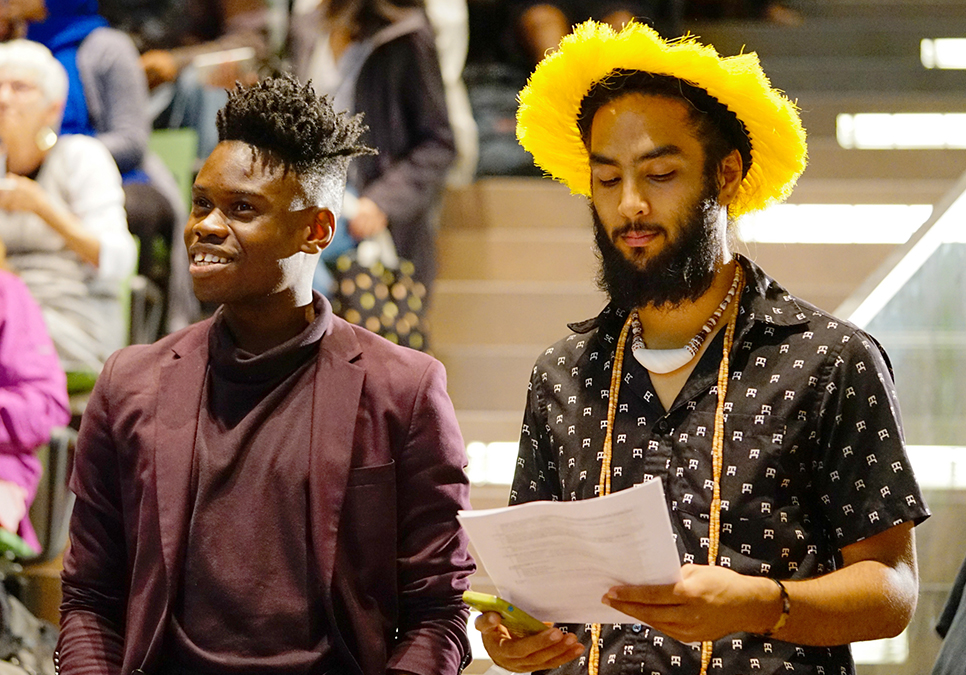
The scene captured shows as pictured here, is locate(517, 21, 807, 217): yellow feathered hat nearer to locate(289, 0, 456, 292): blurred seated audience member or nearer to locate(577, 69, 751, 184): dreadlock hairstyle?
locate(577, 69, 751, 184): dreadlock hairstyle

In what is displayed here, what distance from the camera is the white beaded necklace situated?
6.31ft

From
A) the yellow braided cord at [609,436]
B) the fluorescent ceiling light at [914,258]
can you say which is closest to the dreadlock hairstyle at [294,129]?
the yellow braided cord at [609,436]

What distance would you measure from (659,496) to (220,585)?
2.92ft

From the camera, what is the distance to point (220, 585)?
2.01 metres

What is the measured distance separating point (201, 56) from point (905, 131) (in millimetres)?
3189

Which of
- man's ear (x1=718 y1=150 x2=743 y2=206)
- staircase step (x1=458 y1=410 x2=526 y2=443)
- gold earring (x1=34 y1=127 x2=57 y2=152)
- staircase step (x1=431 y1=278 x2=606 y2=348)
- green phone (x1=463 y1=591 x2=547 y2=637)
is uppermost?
man's ear (x1=718 y1=150 x2=743 y2=206)

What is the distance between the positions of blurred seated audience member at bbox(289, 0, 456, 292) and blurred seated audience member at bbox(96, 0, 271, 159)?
62cm

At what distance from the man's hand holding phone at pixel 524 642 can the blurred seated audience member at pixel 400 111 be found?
2.63 meters

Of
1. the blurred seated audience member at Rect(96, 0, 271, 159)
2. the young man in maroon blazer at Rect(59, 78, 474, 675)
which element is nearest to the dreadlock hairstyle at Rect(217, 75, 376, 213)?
the young man in maroon blazer at Rect(59, 78, 474, 675)

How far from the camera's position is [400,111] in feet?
14.4

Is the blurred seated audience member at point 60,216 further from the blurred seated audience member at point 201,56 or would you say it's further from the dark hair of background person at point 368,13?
the dark hair of background person at point 368,13

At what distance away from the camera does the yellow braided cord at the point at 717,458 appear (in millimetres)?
1754

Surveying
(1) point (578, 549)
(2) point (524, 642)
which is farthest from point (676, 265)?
(2) point (524, 642)

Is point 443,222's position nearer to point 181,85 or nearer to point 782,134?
point 181,85
